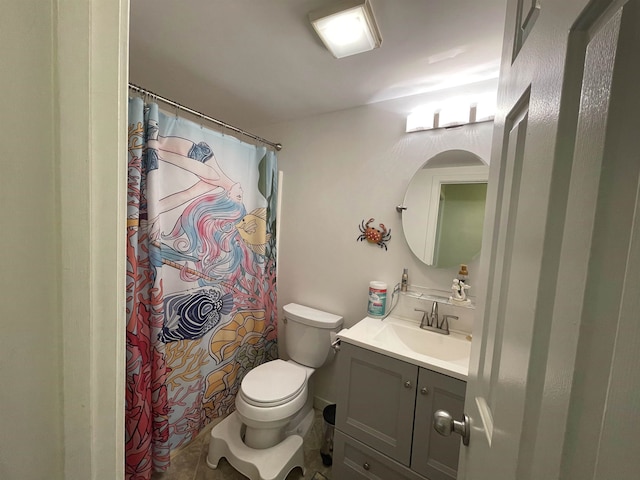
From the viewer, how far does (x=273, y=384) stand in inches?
59.5

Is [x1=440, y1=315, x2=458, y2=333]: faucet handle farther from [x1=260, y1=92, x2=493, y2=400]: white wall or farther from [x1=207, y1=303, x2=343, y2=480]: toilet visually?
[x1=207, y1=303, x2=343, y2=480]: toilet

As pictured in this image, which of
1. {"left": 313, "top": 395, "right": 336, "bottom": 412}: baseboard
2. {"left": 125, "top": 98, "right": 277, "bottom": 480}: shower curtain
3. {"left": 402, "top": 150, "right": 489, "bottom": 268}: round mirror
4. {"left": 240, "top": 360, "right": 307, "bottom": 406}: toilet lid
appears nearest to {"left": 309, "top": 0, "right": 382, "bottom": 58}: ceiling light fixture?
{"left": 402, "top": 150, "right": 489, "bottom": 268}: round mirror

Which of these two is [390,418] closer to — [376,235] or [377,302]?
[377,302]

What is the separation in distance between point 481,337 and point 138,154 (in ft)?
5.12

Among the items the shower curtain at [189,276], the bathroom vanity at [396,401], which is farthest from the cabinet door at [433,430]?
the shower curtain at [189,276]

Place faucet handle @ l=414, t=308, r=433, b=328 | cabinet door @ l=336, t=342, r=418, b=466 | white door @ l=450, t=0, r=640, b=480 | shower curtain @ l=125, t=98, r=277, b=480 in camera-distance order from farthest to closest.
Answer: faucet handle @ l=414, t=308, r=433, b=328
shower curtain @ l=125, t=98, r=277, b=480
cabinet door @ l=336, t=342, r=418, b=466
white door @ l=450, t=0, r=640, b=480

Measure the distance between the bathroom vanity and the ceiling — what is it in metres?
1.40

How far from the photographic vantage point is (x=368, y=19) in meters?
0.97

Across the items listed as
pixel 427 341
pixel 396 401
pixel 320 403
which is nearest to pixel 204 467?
pixel 320 403

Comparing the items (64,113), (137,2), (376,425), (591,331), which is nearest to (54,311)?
(64,113)

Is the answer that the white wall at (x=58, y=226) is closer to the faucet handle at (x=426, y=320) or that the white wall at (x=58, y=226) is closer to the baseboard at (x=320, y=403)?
the faucet handle at (x=426, y=320)

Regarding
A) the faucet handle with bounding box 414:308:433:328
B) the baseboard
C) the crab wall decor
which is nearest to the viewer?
the faucet handle with bounding box 414:308:433:328

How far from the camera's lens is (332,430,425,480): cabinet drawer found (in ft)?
3.96

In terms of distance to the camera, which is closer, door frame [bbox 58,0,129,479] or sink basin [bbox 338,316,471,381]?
door frame [bbox 58,0,129,479]
